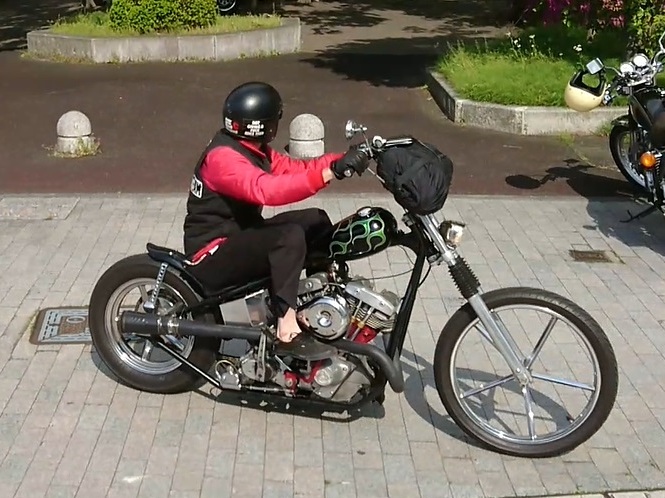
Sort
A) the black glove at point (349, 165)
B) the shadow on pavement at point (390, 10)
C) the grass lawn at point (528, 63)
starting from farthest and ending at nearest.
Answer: the shadow on pavement at point (390, 10) < the grass lawn at point (528, 63) < the black glove at point (349, 165)

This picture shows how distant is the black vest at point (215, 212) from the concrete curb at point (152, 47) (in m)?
10.4

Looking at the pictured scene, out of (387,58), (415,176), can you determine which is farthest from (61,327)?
(387,58)

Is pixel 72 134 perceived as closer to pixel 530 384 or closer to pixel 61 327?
pixel 61 327

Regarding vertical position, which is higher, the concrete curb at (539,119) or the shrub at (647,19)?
the shrub at (647,19)

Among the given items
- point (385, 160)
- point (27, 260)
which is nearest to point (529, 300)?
point (385, 160)

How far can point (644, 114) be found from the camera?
21.4ft

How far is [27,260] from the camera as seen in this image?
617 cm

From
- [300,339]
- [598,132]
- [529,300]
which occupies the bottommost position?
[598,132]

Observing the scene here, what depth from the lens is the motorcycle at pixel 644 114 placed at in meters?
6.33

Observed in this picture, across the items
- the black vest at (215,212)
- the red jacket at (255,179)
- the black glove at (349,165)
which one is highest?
the black glove at (349,165)

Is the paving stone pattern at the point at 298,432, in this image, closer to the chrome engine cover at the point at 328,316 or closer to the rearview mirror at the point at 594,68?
the chrome engine cover at the point at 328,316

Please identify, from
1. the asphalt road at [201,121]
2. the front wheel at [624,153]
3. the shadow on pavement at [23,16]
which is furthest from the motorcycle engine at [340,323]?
the shadow on pavement at [23,16]

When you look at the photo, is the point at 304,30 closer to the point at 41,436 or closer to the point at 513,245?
the point at 513,245

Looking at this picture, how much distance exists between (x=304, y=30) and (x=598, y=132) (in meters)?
9.14
